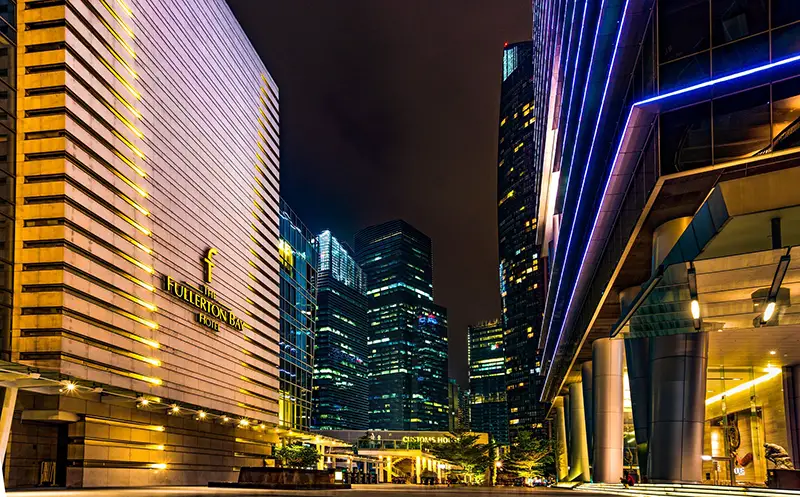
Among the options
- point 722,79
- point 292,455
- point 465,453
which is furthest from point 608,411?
point 465,453

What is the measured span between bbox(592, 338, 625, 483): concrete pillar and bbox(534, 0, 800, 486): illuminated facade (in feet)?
14.9

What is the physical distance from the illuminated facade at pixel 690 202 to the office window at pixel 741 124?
0.12ft

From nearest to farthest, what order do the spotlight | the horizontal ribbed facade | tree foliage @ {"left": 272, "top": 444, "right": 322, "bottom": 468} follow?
the spotlight
the horizontal ribbed facade
tree foliage @ {"left": 272, "top": 444, "right": 322, "bottom": 468}

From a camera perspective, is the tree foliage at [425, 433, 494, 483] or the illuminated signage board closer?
the tree foliage at [425, 433, 494, 483]

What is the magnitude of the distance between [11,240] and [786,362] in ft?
138

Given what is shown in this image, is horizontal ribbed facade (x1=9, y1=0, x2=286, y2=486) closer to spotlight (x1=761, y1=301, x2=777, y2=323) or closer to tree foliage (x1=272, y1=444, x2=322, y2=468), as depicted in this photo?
tree foliage (x1=272, y1=444, x2=322, y2=468)

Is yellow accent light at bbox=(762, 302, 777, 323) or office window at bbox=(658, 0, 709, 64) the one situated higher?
office window at bbox=(658, 0, 709, 64)

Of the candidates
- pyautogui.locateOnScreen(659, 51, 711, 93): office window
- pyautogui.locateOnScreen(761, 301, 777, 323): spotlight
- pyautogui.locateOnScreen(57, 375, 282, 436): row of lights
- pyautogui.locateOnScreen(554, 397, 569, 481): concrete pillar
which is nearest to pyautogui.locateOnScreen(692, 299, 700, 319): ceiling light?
pyautogui.locateOnScreen(761, 301, 777, 323): spotlight

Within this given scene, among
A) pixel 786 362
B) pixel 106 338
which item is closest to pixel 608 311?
pixel 786 362

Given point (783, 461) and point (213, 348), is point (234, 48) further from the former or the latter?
point (783, 461)

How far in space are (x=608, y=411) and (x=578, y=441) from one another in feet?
81.9

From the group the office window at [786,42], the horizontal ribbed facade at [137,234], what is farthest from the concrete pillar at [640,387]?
the horizontal ribbed facade at [137,234]

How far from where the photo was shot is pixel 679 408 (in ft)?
99.2

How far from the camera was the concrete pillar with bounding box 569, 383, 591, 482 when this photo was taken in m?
71.2
